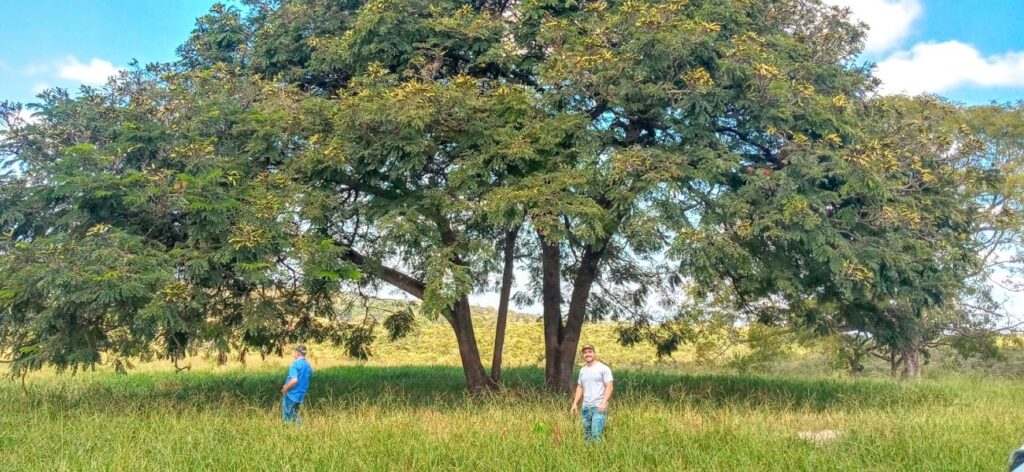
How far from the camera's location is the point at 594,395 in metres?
8.12

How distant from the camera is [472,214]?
11.3 meters

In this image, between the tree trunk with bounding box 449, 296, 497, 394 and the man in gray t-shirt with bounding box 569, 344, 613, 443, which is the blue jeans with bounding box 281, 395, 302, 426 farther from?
the tree trunk with bounding box 449, 296, 497, 394

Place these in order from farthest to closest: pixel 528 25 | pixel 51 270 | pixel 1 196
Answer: pixel 528 25
pixel 1 196
pixel 51 270

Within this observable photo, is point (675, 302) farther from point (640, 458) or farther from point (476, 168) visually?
point (640, 458)

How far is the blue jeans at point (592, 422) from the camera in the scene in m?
8.00

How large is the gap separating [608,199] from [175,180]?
6.21 meters

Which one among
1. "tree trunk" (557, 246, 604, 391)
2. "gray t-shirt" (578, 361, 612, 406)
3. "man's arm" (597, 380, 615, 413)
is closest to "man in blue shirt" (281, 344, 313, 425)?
"gray t-shirt" (578, 361, 612, 406)

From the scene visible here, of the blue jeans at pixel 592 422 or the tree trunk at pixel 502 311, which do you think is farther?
the tree trunk at pixel 502 311

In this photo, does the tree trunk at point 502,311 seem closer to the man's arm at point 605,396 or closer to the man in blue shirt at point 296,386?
the man in blue shirt at point 296,386

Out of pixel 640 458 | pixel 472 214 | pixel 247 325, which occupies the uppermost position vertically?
pixel 472 214

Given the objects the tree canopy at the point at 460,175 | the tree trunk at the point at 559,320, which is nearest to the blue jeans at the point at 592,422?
the tree canopy at the point at 460,175

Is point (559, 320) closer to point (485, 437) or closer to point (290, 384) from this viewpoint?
point (290, 384)

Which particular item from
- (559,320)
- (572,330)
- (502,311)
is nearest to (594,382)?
(572,330)

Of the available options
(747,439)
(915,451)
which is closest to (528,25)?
(747,439)
